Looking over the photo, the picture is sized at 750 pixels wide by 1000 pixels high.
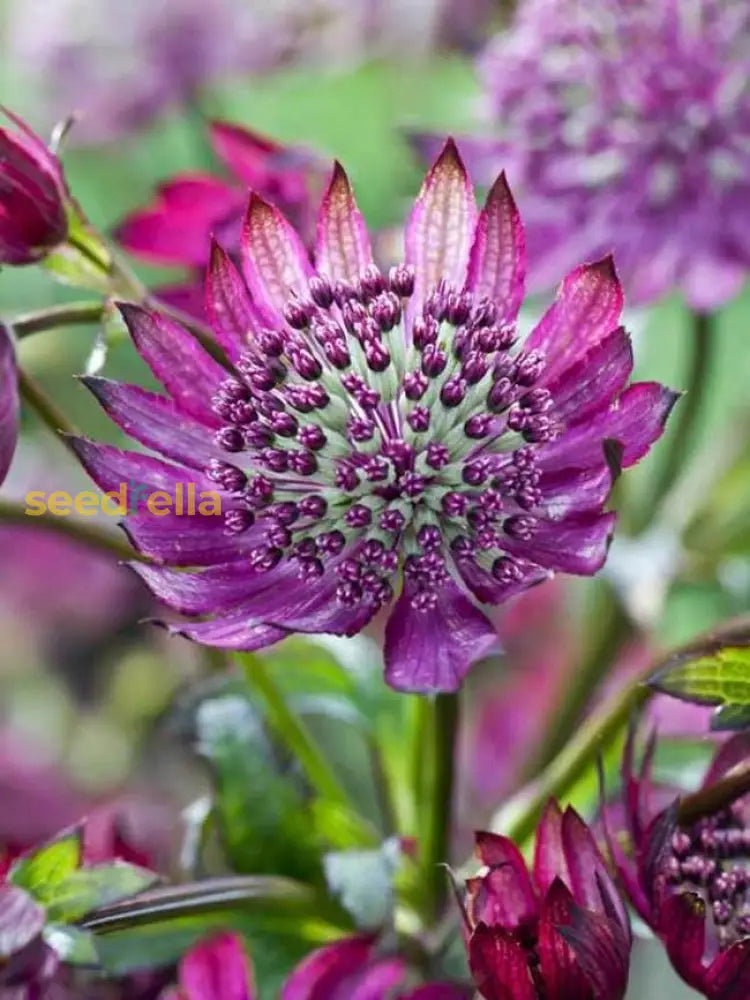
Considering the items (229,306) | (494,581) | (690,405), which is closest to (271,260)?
(229,306)

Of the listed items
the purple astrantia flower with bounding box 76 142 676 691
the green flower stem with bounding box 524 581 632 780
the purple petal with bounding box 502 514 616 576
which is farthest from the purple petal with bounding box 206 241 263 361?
the green flower stem with bounding box 524 581 632 780

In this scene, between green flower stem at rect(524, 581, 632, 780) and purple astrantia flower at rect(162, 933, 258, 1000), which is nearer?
purple astrantia flower at rect(162, 933, 258, 1000)

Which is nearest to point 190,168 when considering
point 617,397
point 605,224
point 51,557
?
point 51,557

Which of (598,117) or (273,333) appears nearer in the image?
(273,333)

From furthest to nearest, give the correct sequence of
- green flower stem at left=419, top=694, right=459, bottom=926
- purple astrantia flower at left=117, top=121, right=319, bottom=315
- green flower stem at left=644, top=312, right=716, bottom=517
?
green flower stem at left=644, top=312, right=716, bottom=517 < purple astrantia flower at left=117, top=121, right=319, bottom=315 < green flower stem at left=419, top=694, right=459, bottom=926

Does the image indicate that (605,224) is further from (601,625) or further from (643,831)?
(643,831)

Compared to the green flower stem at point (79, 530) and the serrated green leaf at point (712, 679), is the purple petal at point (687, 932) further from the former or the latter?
the green flower stem at point (79, 530)

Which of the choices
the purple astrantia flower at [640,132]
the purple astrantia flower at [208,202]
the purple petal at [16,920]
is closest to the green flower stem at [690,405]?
the purple astrantia flower at [640,132]

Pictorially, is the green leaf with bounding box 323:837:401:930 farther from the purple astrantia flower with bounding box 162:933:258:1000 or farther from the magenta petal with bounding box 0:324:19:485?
the magenta petal with bounding box 0:324:19:485
